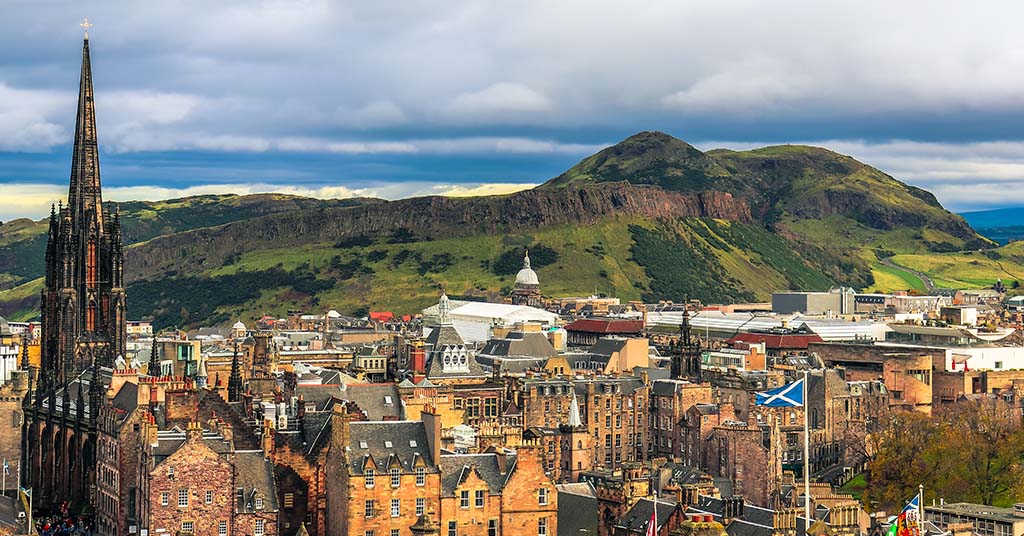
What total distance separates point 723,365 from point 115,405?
302 ft

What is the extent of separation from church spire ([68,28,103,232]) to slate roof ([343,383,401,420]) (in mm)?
34720

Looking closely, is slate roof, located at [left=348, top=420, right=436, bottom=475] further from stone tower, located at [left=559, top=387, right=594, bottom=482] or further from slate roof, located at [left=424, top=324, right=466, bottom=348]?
slate roof, located at [left=424, top=324, right=466, bottom=348]

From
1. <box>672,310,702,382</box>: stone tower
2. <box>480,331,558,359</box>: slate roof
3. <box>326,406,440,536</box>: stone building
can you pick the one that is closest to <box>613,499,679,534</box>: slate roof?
<box>326,406,440,536</box>: stone building

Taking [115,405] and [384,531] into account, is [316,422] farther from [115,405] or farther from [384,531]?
[115,405]

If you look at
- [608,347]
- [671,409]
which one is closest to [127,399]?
[671,409]

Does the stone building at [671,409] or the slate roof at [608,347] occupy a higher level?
the slate roof at [608,347]

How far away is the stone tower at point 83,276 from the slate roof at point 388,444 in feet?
166

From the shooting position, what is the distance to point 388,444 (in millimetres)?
95875

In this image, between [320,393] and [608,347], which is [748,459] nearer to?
[320,393]

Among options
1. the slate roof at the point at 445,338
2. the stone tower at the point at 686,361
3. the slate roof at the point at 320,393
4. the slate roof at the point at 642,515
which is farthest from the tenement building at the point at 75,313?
the stone tower at the point at 686,361

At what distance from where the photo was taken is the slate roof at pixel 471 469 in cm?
9606

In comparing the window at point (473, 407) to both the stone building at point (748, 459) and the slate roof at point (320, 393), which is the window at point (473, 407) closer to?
the slate roof at point (320, 393)

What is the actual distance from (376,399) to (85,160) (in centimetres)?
4166

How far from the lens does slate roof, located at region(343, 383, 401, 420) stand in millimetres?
125688
